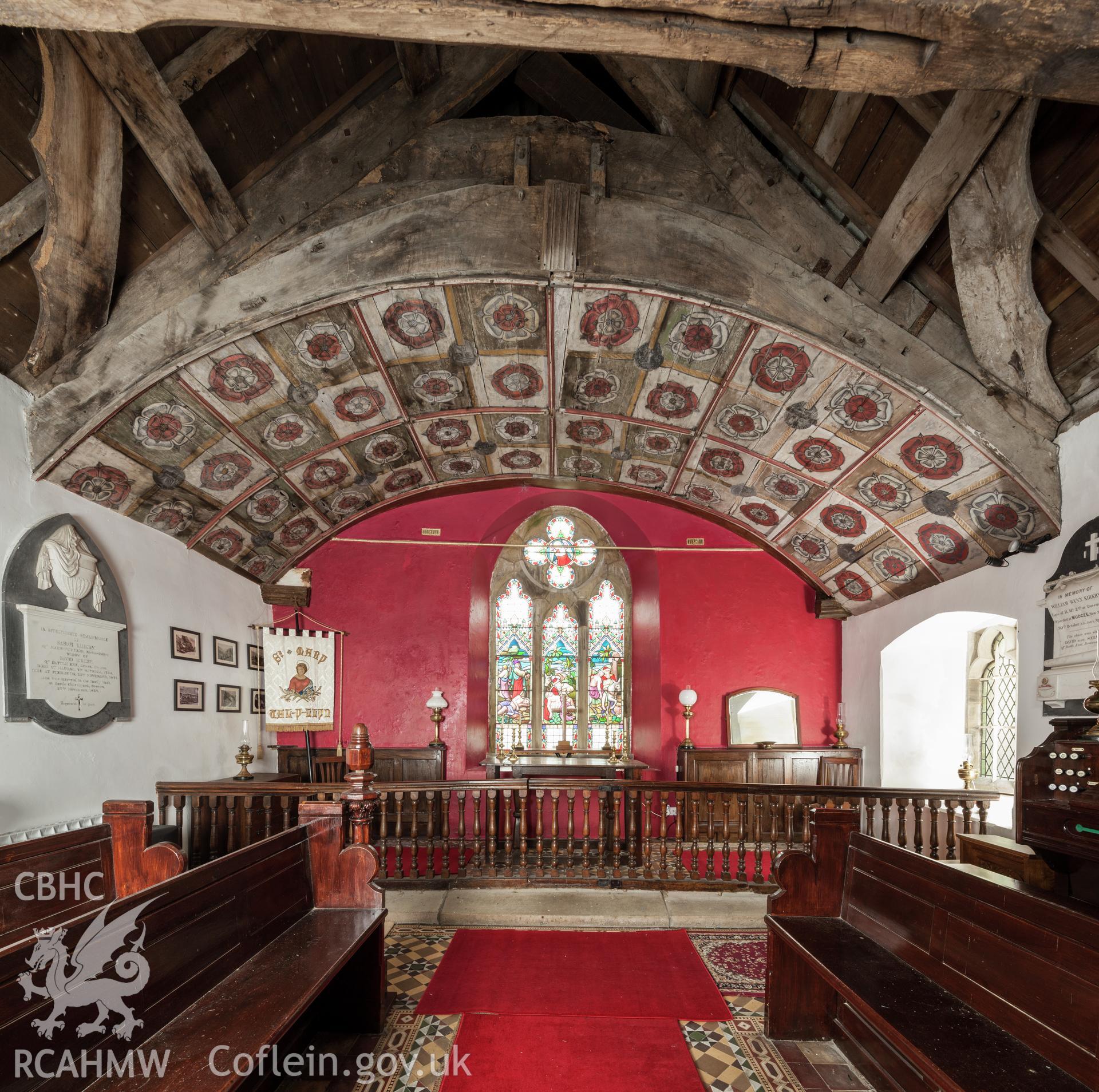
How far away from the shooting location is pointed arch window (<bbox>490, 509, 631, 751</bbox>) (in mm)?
9703

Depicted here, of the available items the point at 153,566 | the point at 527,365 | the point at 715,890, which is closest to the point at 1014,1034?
the point at 715,890

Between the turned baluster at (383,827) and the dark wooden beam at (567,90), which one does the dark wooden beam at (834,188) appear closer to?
the dark wooden beam at (567,90)

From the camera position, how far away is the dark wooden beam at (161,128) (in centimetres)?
399

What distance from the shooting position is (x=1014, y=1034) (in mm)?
2553

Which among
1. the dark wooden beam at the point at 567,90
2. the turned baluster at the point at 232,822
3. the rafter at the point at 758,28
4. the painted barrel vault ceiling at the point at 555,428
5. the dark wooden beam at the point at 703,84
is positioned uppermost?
the dark wooden beam at the point at 567,90

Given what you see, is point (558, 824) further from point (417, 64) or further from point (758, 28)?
point (417, 64)

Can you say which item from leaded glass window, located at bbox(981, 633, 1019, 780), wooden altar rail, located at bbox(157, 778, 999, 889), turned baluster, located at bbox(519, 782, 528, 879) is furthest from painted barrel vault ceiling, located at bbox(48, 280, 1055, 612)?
turned baluster, located at bbox(519, 782, 528, 879)

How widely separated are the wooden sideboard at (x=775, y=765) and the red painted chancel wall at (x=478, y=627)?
1.47ft

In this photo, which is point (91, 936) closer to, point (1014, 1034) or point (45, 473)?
point (1014, 1034)

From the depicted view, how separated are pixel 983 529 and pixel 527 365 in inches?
153

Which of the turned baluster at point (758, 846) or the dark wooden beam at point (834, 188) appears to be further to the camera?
the turned baluster at point (758, 846)

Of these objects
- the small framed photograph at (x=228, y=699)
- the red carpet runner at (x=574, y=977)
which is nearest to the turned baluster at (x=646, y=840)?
the red carpet runner at (x=574, y=977)

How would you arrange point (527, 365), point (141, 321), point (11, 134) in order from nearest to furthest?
point (11, 134)
point (141, 321)
point (527, 365)

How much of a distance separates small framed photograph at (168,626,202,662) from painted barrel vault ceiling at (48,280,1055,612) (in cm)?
89
